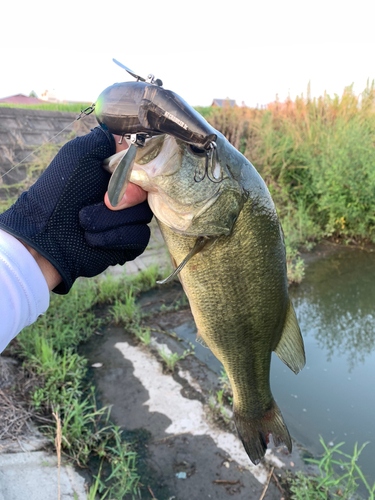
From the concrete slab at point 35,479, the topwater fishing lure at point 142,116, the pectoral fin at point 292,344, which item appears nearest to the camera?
the topwater fishing lure at point 142,116

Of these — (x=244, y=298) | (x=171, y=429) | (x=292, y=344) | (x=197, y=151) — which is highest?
Answer: (x=197, y=151)

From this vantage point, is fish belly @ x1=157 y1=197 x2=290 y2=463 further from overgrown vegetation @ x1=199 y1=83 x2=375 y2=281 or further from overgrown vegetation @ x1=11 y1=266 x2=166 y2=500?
overgrown vegetation @ x1=199 y1=83 x2=375 y2=281

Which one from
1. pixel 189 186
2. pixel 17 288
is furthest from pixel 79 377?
pixel 189 186

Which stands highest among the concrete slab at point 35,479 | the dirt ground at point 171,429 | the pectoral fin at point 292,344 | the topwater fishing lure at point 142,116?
the topwater fishing lure at point 142,116

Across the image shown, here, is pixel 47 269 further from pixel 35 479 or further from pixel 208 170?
pixel 35 479

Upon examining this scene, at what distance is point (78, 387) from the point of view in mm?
2939

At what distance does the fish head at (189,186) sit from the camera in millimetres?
1226

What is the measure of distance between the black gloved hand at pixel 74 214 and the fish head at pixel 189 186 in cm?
21

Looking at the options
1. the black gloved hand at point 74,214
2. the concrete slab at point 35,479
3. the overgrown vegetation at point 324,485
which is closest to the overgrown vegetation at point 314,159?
the overgrown vegetation at point 324,485

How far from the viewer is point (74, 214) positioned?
1438mm

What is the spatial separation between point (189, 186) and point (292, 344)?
100 centimetres

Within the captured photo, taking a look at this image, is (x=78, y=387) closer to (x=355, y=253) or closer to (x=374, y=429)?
(x=374, y=429)

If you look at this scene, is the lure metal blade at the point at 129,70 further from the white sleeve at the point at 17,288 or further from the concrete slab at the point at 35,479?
the concrete slab at the point at 35,479

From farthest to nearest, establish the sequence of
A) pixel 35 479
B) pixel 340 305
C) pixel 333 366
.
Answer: pixel 340 305, pixel 333 366, pixel 35 479
